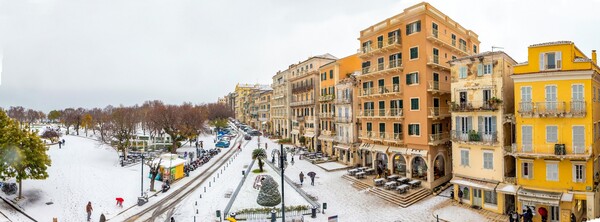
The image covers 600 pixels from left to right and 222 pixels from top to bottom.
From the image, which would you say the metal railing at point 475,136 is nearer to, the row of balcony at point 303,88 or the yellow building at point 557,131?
the yellow building at point 557,131

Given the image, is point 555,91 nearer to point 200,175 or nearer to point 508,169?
point 508,169

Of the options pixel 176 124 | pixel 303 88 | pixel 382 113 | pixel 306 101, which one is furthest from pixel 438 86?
pixel 176 124

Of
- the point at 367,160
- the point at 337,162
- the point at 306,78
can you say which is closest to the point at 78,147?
the point at 306,78

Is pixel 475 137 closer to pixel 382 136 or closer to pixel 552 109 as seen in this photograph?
pixel 552 109

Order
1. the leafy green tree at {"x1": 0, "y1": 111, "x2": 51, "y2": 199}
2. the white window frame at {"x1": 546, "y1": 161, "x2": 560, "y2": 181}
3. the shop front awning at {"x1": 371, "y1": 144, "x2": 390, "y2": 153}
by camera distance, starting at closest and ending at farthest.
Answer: the white window frame at {"x1": 546, "y1": 161, "x2": 560, "y2": 181} → the leafy green tree at {"x1": 0, "y1": 111, "x2": 51, "y2": 199} → the shop front awning at {"x1": 371, "y1": 144, "x2": 390, "y2": 153}

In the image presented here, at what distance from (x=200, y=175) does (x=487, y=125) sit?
33.6 metres

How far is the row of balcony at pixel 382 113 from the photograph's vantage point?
110ft

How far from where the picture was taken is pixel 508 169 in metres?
25.9

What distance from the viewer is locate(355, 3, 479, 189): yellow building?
3092 centimetres

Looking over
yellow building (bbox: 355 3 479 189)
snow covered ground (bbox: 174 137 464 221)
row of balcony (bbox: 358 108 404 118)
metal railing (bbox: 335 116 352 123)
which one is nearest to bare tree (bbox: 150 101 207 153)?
snow covered ground (bbox: 174 137 464 221)

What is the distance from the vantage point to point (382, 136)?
3588 cm

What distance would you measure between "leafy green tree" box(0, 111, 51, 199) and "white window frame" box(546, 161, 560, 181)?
145 feet

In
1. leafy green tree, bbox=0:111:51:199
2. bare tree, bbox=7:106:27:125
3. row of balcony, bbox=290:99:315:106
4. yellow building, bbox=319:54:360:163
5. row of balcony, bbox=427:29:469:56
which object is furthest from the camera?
bare tree, bbox=7:106:27:125

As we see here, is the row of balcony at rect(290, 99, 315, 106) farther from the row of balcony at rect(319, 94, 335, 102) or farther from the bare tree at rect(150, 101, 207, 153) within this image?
the bare tree at rect(150, 101, 207, 153)
